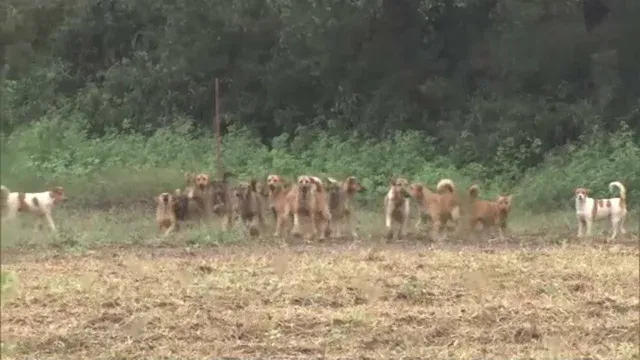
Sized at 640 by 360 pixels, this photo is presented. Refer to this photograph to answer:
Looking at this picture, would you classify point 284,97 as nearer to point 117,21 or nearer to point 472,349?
point 117,21

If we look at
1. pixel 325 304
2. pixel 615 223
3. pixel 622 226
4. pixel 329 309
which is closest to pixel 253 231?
pixel 615 223

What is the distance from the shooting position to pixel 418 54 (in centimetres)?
2319

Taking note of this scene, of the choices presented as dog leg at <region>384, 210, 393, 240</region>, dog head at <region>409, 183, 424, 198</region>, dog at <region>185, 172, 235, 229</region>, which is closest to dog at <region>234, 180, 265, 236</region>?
dog at <region>185, 172, 235, 229</region>

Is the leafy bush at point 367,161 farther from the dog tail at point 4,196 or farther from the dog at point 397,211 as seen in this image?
the dog tail at point 4,196

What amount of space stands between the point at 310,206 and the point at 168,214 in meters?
1.80

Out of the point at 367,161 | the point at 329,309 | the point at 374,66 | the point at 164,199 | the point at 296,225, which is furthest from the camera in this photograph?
the point at 374,66

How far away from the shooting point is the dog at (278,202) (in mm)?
13508

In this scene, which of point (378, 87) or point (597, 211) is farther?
point (378, 87)

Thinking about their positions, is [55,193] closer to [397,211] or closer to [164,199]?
[164,199]

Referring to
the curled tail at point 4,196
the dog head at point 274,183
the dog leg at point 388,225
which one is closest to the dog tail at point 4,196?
the curled tail at point 4,196

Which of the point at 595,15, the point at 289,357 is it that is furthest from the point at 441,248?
the point at 595,15

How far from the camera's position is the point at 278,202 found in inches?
539

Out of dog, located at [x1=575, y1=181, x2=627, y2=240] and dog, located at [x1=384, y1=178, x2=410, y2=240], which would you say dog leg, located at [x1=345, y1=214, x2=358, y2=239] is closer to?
dog, located at [x1=384, y1=178, x2=410, y2=240]

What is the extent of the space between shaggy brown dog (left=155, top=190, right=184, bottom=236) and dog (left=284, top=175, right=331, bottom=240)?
1401 millimetres
